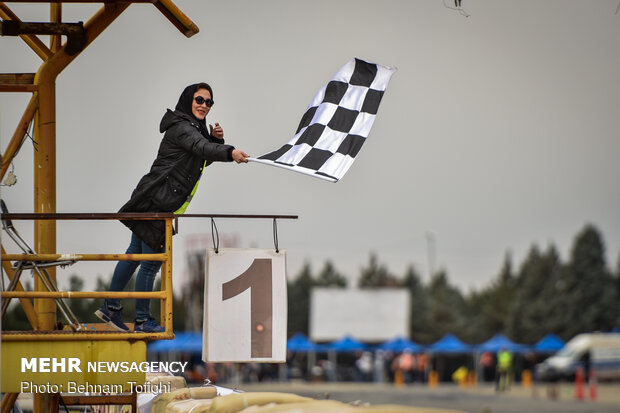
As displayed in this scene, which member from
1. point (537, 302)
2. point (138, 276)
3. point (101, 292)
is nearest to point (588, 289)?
point (537, 302)

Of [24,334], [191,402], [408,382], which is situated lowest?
[408,382]

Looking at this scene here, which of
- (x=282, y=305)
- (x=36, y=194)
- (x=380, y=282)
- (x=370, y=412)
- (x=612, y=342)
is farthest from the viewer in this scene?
(x=380, y=282)

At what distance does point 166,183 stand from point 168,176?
6cm

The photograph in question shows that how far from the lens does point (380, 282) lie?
116062 mm

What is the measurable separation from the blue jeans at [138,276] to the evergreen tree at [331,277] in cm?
10433

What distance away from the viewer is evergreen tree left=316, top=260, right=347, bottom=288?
112562 millimetres

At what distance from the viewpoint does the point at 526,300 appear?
102 meters

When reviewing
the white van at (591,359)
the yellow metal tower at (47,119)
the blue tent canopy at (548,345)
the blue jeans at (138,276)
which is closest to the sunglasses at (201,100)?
the yellow metal tower at (47,119)

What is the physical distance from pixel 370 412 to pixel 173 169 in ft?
11.6

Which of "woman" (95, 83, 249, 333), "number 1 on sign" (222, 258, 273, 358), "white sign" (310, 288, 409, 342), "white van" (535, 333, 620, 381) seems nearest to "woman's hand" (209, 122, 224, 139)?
"woman" (95, 83, 249, 333)

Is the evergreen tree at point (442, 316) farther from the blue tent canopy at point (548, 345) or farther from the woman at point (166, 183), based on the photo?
the woman at point (166, 183)

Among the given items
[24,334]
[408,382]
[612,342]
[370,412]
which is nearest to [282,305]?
[24,334]

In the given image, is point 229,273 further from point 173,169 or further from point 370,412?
point 370,412

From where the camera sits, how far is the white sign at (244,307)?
7766 mm
